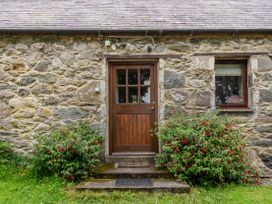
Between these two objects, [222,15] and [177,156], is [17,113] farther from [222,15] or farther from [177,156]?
[222,15]

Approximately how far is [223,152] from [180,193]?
113 centimetres

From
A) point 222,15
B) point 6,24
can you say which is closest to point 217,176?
point 222,15

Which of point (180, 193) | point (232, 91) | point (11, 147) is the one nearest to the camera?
point (180, 193)

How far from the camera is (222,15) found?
23.5ft

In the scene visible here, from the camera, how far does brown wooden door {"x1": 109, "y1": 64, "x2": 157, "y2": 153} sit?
6.68 metres

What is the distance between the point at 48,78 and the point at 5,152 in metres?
1.71

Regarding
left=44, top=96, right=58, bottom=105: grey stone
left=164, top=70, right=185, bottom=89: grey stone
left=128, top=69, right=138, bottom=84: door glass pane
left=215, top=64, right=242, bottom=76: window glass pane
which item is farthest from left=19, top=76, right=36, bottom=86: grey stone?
left=215, top=64, right=242, bottom=76: window glass pane

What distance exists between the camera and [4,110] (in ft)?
21.1

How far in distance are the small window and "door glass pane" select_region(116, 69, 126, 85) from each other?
201cm

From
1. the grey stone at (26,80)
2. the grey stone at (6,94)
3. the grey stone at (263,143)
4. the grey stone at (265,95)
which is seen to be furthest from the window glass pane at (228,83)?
the grey stone at (6,94)

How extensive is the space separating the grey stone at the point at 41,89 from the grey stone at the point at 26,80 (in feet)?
0.49

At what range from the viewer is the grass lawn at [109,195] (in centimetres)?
480

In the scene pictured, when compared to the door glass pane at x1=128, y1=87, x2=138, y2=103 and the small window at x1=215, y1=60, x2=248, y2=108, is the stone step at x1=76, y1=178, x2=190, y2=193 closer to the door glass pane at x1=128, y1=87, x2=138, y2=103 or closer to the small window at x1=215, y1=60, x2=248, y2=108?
the door glass pane at x1=128, y1=87, x2=138, y2=103

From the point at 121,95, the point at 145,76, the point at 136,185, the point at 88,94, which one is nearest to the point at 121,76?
the point at 121,95
